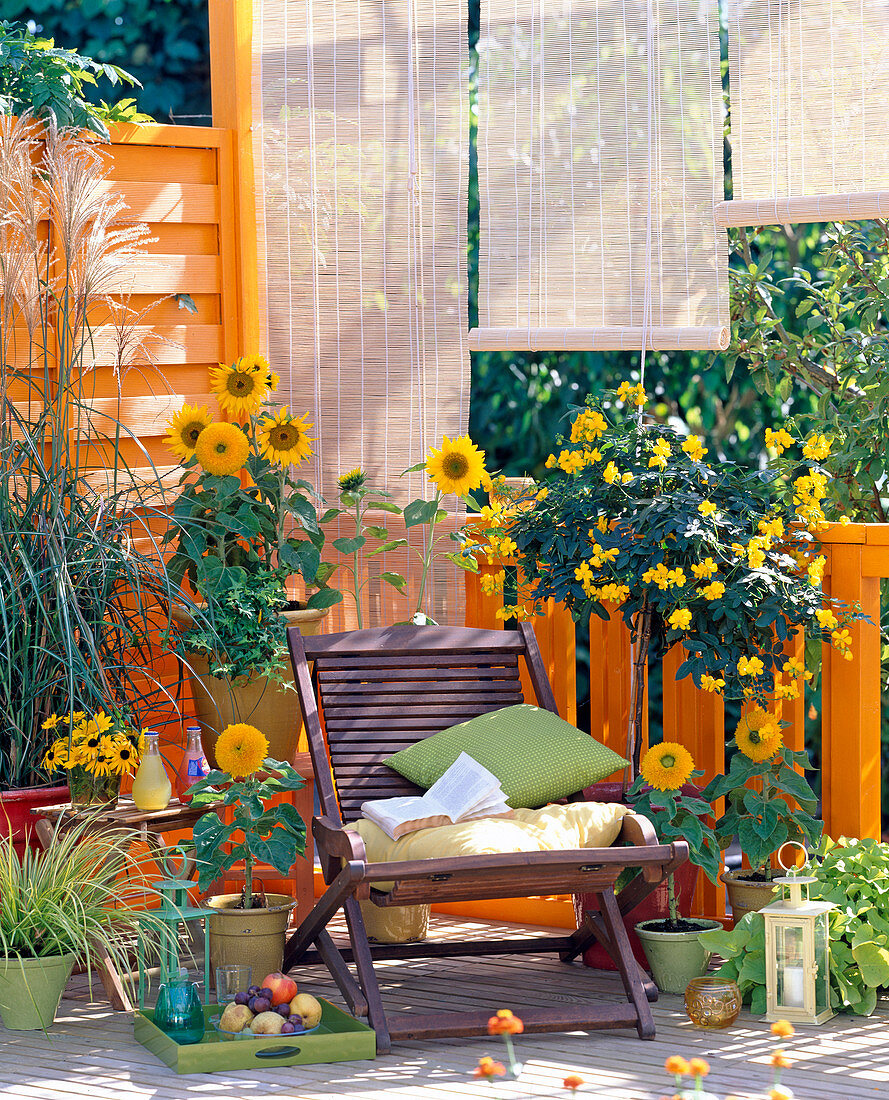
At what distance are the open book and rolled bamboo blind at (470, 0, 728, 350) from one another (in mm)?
1400

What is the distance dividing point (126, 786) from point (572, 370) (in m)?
2.50

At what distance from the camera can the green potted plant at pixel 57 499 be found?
3697 millimetres

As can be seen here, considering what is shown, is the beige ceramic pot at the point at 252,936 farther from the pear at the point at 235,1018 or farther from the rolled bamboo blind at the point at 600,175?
the rolled bamboo blind at the point at 600,175

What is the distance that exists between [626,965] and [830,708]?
0.96m

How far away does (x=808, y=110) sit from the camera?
13.4ft

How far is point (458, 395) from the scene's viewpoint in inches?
178

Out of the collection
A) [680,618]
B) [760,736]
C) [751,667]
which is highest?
[680,618]

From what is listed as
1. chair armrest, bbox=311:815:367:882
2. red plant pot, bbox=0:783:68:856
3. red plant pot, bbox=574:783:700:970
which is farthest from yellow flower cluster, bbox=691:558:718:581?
red plant pot, bbox=0:783:68:856

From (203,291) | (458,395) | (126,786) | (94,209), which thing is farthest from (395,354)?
(126,786)

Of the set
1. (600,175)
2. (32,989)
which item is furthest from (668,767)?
(600,175)

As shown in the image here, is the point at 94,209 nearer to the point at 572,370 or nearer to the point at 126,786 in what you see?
the point at 126,786

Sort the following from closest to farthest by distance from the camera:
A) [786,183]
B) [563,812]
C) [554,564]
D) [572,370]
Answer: [563,812], [554,564], [786,183], [572,370]

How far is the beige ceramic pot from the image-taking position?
3.62 m

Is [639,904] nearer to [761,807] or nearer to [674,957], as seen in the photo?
[674,957]
